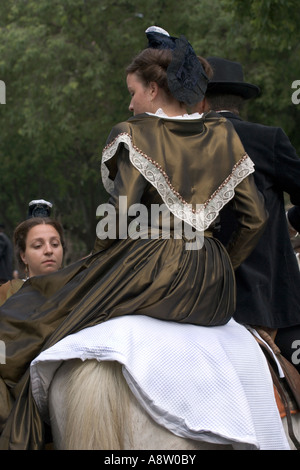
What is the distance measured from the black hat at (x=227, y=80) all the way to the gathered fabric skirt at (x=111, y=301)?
1108mm

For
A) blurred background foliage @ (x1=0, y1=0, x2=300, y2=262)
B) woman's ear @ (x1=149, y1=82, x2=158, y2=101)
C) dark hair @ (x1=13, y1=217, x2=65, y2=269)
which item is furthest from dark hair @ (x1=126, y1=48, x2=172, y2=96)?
blurred background foliage @ (x1=0, y1=0, x2=300, y2=262)

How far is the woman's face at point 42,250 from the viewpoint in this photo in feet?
16.2

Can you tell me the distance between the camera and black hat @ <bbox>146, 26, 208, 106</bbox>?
3.35 m

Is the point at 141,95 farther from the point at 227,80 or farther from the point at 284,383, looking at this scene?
the point at 284,383

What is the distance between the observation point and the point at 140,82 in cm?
344

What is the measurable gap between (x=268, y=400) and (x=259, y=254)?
91 cm

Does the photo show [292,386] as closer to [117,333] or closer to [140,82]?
[117,333]

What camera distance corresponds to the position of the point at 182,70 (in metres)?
3.36

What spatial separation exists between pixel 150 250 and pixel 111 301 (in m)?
0.27

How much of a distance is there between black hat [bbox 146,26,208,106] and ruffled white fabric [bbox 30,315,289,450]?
1001 mm

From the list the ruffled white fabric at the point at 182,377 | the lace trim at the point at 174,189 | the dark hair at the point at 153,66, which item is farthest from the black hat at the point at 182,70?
the ruffled white fabric at the point at 182,377

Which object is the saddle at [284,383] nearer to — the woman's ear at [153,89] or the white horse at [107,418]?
the white horse at [107,418]

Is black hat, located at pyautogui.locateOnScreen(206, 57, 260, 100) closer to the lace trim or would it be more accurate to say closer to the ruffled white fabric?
the lace trim
